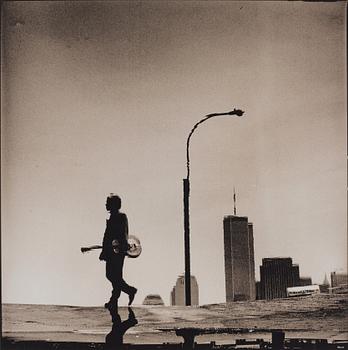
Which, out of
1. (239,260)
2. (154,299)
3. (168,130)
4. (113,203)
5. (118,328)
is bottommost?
(118,328)

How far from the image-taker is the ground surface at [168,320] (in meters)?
2.10

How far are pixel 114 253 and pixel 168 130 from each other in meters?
0.55

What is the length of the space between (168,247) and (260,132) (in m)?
0.62

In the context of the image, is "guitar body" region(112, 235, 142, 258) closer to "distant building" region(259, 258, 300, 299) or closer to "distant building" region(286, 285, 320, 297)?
"distant building" region(259, 258, 300, 299)

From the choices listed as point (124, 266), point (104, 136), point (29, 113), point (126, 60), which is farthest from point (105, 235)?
point (126, 60)

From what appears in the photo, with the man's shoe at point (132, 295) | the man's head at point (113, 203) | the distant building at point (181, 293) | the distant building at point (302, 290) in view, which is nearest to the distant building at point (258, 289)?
the distant building at point (302, 290)

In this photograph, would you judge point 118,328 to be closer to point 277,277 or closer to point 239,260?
point 239,260

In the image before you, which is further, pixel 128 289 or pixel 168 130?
pixel 168 130

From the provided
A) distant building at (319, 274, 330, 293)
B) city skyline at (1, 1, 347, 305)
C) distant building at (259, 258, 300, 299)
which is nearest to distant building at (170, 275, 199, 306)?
city skyline at (1, 1, 347, 305)

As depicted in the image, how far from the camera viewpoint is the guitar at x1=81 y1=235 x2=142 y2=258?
2135mm

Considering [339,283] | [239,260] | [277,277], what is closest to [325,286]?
[339,283]

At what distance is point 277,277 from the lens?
2141 millimetres

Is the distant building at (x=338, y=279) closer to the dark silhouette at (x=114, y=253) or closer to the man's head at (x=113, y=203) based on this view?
the dark silhouette at (x=114, y=253)

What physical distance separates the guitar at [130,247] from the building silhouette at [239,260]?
1.18 feet
